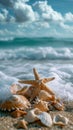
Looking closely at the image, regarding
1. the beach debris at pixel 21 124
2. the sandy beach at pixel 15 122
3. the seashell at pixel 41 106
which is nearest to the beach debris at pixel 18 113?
the sandy beach at pixel 15 122

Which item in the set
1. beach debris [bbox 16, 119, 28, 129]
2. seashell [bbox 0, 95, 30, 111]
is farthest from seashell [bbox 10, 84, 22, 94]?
beach debris [bbox 16, 119, 28, 129]

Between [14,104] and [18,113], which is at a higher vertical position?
[14,104]

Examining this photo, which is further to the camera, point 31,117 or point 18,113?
point 18,113

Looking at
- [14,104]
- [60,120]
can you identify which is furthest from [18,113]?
[60,120]

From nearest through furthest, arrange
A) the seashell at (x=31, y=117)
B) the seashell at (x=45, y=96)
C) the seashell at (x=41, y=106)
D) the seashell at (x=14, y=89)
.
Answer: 1. the seashell at (x=31, y=117)
2. the seashell at (x=41, y=106)
3. the seashell at (x=45, y=96)
4. the seashell at (x=14, y=89)

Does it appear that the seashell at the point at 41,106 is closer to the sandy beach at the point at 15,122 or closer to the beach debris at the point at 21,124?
the sandy beach at the point at 15,122

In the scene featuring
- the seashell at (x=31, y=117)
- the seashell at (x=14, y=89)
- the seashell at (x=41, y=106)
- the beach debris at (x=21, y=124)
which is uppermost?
the seashell at (x=14, y=89)

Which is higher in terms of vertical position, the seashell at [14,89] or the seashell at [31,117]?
the seashell at [14,89]

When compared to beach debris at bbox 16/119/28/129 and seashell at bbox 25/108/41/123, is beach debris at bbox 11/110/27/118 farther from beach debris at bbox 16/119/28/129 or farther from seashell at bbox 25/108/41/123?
beach debris at bbox 16/119/28/129

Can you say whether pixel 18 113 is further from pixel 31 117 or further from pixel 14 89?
pixel 14 89

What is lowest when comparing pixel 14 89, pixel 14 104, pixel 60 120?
pixel 60 120
